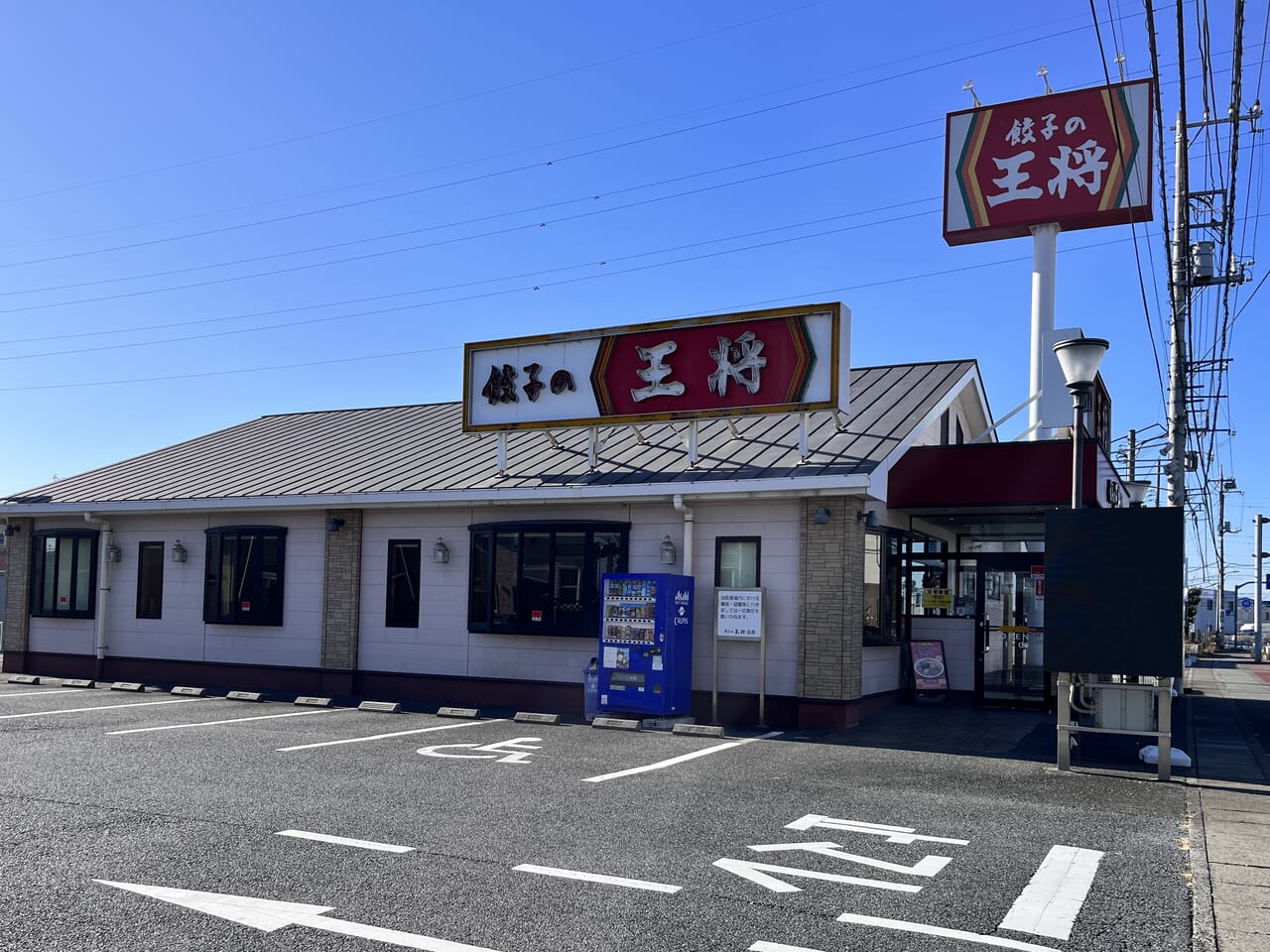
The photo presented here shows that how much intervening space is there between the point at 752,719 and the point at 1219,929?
7.98m

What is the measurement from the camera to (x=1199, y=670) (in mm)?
27969

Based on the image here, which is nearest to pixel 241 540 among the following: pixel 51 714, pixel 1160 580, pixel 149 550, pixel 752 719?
pixel 149 550

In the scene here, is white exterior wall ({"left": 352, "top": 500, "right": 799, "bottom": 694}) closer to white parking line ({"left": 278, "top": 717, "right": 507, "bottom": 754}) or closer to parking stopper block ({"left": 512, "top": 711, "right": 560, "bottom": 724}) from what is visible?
parking stopper block ({"left": 512, "top": 711, "right": 560, "bottom": 724})

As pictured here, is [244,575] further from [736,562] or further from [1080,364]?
[1080,364]

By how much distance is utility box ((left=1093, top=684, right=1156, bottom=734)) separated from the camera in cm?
996

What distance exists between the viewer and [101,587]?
58.7 feet

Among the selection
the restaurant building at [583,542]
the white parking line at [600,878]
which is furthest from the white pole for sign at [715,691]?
the white parking line at [600,878]

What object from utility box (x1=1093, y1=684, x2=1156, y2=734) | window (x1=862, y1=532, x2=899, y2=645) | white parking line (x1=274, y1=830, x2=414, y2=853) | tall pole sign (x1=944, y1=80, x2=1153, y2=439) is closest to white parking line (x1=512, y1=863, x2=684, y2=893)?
white parking line (x1=274, y1=830, x2=414, y2=853)

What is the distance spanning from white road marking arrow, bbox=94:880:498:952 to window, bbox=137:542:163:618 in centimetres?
1315

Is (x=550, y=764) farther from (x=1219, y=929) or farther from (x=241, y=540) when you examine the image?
(x=241, y=540)

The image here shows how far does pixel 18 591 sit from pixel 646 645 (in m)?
12.7

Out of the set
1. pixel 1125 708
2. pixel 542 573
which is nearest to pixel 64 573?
pixel 542 573

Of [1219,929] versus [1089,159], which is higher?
[1089,159]

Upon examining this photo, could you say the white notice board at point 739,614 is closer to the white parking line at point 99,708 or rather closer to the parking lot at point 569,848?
the parking lot at point 569,848
